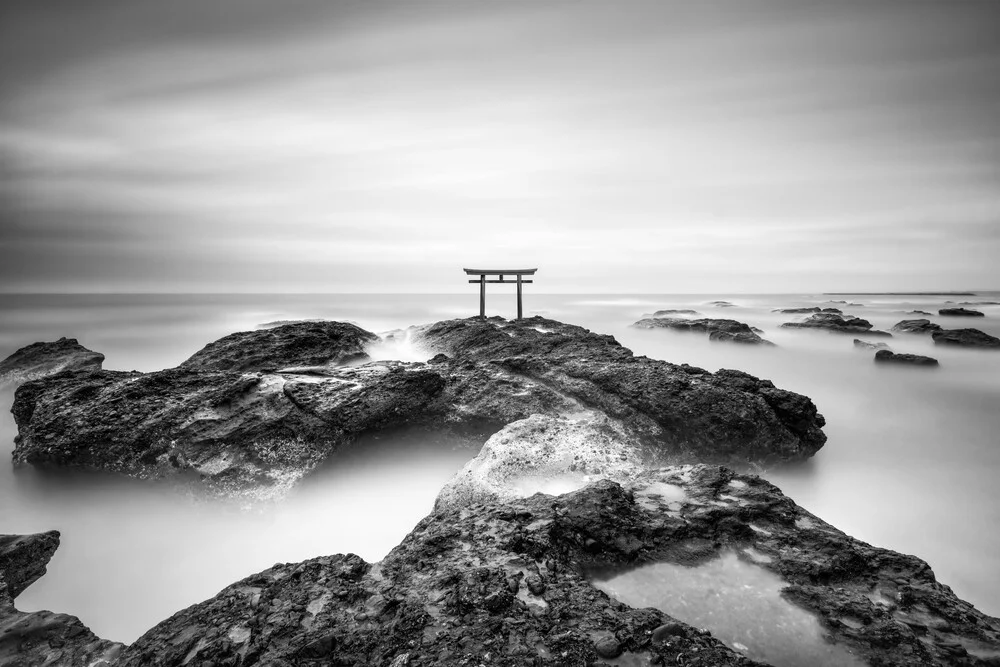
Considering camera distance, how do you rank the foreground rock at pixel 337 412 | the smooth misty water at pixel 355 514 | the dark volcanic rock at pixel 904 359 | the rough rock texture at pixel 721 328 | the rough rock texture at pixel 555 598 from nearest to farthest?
the rough rock texture at pixel 555 598
the smooth misty water at pixel 355 514
the foreground rock at pixel 337 412
the dark volcanic rock at pixel 904 359
the rough rock texture at pixel 721 328

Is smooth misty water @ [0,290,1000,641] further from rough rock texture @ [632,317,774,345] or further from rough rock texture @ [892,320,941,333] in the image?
rough rock texture @ [892,320,941,333]

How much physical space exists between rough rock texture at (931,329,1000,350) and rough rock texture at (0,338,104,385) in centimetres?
2796

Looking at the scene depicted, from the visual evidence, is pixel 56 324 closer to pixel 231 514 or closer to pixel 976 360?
pixel 231 514

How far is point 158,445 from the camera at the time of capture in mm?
5242

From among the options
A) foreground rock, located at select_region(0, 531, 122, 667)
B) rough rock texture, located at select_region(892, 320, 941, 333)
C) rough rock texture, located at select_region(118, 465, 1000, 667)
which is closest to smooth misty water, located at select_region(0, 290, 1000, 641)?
foreground rock, located at select_region(0, 531, 122, 667)

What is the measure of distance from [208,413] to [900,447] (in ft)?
35.9

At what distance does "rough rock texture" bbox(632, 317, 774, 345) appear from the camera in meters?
18.2

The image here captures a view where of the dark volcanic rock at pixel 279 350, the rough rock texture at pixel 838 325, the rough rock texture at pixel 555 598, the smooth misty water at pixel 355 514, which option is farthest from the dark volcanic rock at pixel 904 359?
the dark volcanic rock at pixel 279 350

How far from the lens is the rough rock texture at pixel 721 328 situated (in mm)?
18156

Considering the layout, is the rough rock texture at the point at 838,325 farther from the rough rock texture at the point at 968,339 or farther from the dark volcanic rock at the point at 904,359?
the dark volcanic rock at the point at 904,359

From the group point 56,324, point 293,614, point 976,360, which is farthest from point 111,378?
point 56,324

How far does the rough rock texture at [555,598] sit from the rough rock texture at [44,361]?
1031 cm

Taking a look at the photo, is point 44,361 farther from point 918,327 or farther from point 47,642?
point 918,327

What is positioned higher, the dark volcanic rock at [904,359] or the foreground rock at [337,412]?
the foreground rock at [337,412]
